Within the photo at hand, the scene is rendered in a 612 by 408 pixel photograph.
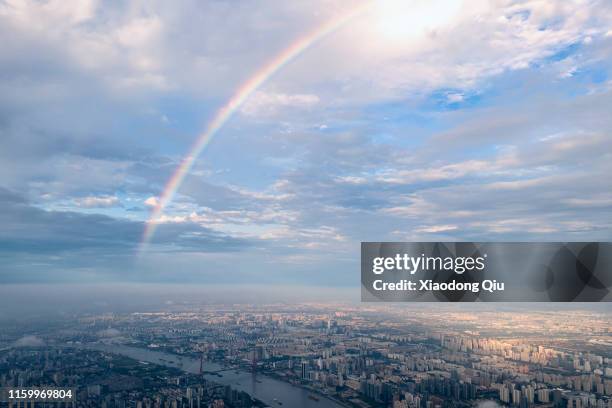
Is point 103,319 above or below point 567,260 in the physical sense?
below

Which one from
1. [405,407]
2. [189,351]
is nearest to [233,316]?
[189,351]

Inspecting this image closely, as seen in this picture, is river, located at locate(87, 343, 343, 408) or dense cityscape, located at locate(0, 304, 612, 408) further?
river, located at locate(87, 343, 343, 408)

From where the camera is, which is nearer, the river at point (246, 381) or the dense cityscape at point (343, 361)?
the dense cityscape at point (343, 361)

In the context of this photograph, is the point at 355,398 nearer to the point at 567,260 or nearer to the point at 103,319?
the point at 567,260
